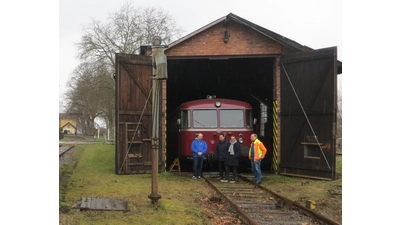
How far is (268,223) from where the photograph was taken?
8156 mm

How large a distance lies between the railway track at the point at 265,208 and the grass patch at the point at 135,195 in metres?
0.77

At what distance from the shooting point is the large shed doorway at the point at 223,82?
1873 cm

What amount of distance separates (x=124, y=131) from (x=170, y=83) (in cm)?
961

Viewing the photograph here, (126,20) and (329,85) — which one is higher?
(126,20)

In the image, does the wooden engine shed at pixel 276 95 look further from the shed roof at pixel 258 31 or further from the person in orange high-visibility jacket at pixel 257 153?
the person in orange high-visibility jacket at pixel 257 153

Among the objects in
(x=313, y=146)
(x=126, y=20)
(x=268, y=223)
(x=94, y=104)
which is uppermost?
(x=126, y=20)

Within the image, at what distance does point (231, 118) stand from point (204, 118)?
966 millimetres

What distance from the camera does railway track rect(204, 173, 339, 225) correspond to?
27.3 ft

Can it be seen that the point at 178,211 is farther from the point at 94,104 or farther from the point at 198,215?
the point at 94,104

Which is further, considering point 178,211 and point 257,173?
point 257,173

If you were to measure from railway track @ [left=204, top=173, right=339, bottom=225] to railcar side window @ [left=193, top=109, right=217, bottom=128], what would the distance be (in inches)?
128
